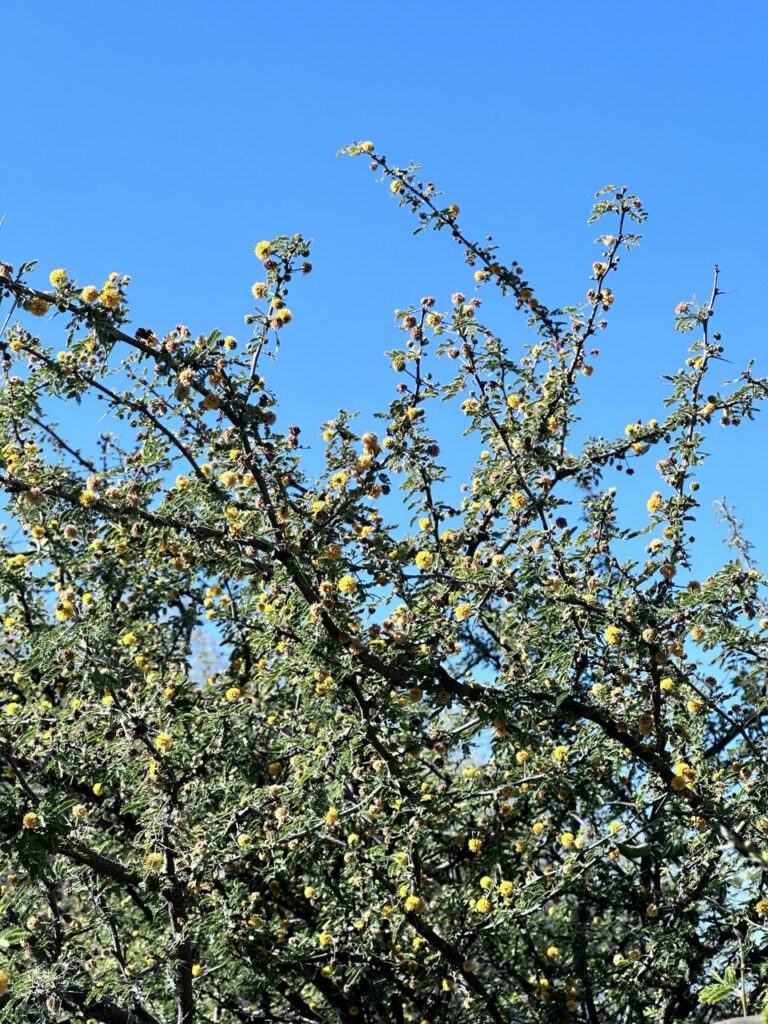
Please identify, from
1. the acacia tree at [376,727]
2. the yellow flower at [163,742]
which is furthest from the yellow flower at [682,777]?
the yellow flower at [163,742]

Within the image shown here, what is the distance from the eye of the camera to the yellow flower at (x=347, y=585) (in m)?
4.27

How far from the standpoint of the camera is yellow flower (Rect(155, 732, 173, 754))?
191 inches

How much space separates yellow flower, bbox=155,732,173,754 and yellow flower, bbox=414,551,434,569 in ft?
4.93

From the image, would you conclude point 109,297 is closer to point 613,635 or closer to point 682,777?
point 613,635

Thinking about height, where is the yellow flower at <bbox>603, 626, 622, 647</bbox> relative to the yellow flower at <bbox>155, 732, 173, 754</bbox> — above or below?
below

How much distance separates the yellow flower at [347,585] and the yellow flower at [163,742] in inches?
50.2

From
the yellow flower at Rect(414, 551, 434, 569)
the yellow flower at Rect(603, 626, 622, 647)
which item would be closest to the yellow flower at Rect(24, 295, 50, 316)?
the yellow flower at Rect(414, 551, 434, 569)

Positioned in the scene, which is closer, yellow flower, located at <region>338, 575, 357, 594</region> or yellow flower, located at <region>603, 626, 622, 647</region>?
yellow flower, located at <region>603, 626, 622, 647</region>

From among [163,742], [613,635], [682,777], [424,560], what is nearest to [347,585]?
[424,560]

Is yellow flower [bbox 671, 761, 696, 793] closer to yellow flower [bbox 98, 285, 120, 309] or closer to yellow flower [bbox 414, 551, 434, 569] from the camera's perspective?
yellow flower [bbox 414, 551, 434, 569]

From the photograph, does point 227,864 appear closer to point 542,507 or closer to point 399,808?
point 399,808

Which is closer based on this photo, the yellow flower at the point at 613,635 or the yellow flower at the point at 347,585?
the yellow flower at the point at 613,635

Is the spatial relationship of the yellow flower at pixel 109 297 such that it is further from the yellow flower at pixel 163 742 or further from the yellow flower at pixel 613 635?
the yellow flower at pixel 613 635

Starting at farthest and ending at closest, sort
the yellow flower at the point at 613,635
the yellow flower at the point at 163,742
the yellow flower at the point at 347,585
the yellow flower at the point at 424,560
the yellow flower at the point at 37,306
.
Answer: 1. the yellow flower at the point at 163,742
2. the yellow flower at the point at 424,560
3. the yellow flower at the point at 347,585
4. the yellow flower at the point at 613,635
5. the yellow flower at the point at 37,306
